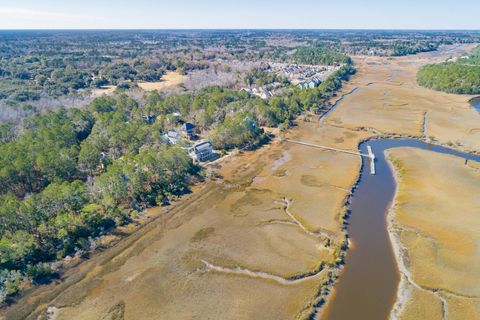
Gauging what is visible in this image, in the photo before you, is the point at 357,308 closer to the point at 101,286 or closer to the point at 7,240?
the point at 101,286

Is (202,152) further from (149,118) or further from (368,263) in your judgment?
(368,263)

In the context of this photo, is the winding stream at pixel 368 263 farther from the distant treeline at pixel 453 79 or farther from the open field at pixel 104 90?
the open field at pixel 104 90

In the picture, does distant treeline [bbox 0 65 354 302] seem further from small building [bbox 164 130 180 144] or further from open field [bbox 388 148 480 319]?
open field [bbox 388 148 480 319]

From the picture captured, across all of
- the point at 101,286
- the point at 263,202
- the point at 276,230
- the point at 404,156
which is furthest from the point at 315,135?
the point at 101,286

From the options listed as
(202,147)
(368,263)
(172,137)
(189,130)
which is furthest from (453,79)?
(368,263)

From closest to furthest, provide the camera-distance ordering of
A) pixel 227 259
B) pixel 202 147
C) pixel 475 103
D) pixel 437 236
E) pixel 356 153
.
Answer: pixel 227 259, pixel 437 236, pixel 202 147, pixel 356 153, pixel 475 103

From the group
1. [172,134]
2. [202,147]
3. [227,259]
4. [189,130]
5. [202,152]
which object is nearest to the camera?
[227,259]

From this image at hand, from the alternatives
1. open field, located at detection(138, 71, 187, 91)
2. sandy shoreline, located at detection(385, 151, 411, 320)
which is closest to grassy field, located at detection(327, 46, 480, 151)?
sandy shoreline, located at detection(385, 151, 411, 320)
